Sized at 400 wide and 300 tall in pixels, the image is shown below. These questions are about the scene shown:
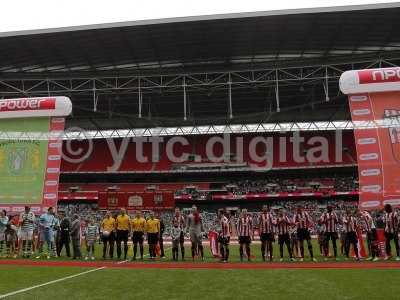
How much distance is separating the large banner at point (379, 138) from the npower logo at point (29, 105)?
9.37 meters

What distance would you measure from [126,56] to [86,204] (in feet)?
64.9

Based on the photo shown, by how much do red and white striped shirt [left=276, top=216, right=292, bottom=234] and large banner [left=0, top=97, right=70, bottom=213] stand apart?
22.9 ft

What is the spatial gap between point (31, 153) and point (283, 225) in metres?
8.22

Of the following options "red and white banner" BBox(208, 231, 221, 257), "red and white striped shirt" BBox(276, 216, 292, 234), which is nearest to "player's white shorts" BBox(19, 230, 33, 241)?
"red and white banner" BBox(208, 231, 221, 257)

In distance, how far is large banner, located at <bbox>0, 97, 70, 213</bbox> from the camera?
14.9m

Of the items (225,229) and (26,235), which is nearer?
(225,229)

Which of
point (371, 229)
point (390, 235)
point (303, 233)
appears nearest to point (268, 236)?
point (303, 233)

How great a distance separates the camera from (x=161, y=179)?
46750mm

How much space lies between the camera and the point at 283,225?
14.1 metres

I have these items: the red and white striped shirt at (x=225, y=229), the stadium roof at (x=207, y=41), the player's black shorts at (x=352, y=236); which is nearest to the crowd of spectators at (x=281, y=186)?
the stadium roof at (x=207, y=41)

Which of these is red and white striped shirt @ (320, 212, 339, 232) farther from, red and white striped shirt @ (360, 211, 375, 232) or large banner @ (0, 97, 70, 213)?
large banner @ (0, 97, 70, 213)

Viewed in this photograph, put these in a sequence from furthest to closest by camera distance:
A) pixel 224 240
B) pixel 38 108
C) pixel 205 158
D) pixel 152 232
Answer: pixel 205 158 → pixel 38 108 → pixel 152 232 → pixel 224 240

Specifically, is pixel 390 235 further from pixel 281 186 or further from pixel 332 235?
pixel 281 186

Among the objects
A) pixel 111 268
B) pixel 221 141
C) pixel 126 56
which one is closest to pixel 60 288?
pixel 111 268
